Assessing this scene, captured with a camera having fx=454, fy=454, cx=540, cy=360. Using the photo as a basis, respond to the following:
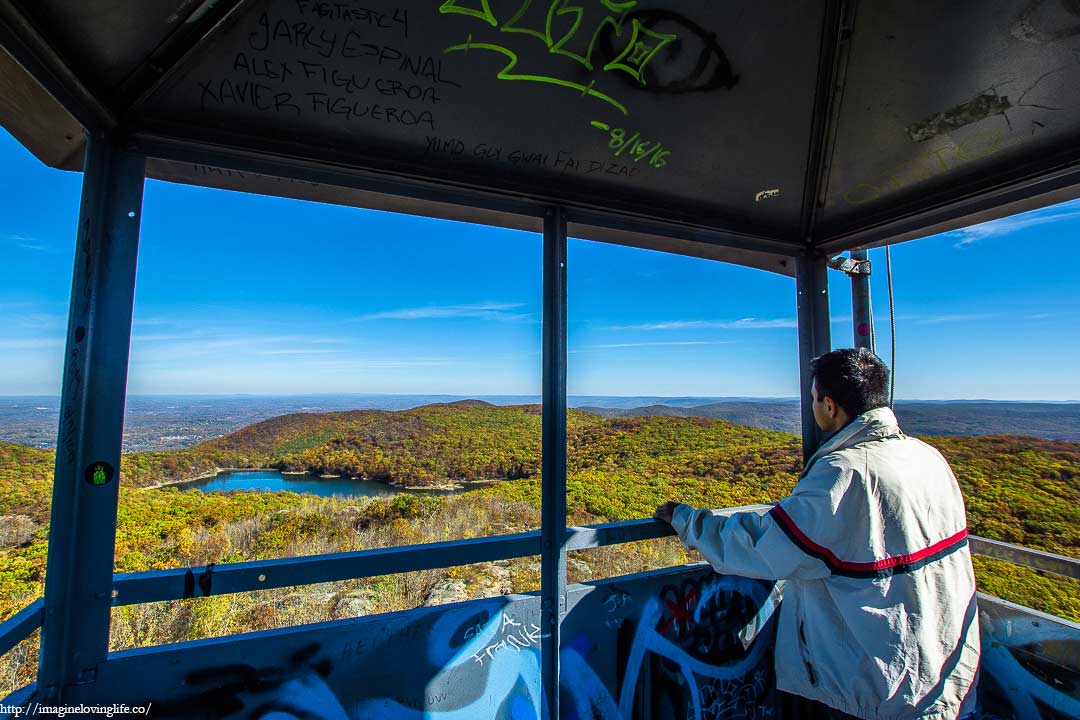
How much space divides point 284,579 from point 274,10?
5.29 ft

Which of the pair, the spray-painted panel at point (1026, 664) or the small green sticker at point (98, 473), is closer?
the small green sticker at point (98, 473)

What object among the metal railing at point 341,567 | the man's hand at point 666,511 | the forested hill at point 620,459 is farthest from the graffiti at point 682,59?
the forested hill at point 620,459

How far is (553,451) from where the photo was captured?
1.83 meters

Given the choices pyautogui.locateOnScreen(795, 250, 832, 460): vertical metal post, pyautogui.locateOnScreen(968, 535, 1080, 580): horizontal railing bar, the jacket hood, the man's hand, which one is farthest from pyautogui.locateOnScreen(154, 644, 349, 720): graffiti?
pyautogui.locateOnScreen(968, 535, 1080, 580): horizontal railing bar

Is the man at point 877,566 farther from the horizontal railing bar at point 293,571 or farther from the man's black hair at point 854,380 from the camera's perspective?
the horizontal railing bar at point 293,571

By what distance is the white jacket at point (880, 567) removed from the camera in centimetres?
130

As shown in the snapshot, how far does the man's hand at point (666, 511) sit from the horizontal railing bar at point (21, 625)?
183 cm

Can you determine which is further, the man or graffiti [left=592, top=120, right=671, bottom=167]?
graffiti [left=592, top=120, right=671, bottom=167]

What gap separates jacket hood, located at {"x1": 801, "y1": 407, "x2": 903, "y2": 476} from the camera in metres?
1.44

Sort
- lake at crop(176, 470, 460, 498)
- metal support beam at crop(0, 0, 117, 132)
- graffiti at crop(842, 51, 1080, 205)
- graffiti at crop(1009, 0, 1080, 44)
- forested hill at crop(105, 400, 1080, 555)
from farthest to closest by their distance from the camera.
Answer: lake at crop(176, 470, 460, 498) < forested hill at crop(105, 400, 1080, 555) < graffiti at crop(842, 51, 1080, 205) < graffiti at crop(1009, 0, 1080, 44) < metal support beam at crop(0, 0, 117, 132)

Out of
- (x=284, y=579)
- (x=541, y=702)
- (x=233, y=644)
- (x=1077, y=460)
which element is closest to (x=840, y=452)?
(x=541, y=702)

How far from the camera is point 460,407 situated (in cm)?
1345

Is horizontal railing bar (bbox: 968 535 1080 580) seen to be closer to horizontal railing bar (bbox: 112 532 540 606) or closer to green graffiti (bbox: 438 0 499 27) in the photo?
horizontal railing bar (bbox: 112 532 540 606)

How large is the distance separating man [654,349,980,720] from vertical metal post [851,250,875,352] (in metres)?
1.08
